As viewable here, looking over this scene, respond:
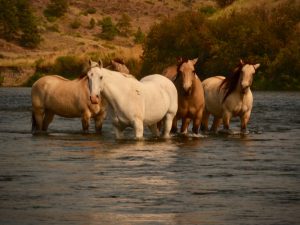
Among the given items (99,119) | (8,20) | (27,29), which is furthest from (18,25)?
(99,119)

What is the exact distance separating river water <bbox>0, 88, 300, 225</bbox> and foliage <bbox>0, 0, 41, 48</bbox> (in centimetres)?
7178

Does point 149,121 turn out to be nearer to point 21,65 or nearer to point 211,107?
point 211,107

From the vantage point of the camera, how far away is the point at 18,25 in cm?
9700

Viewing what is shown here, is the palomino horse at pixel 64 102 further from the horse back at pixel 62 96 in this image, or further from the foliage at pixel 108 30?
the foliage at pixel 108 30

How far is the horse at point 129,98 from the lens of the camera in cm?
2000

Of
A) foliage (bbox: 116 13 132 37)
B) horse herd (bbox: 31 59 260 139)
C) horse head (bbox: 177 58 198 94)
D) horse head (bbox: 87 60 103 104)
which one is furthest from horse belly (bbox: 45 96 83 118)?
foliage (bbox: 116 13 132 37)

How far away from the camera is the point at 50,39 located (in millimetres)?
101812

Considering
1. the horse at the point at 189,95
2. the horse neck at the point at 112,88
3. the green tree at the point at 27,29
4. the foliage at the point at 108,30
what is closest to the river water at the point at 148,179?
the horse at the point at 189,95

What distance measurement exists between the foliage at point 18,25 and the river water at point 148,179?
71781 millimetres

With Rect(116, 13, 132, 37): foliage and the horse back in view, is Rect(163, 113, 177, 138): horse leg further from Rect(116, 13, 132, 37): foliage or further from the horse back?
Rect(116, 13, 132, 37): foliage

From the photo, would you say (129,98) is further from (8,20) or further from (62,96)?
(8,20)

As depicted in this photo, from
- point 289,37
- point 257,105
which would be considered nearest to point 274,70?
point 289,37

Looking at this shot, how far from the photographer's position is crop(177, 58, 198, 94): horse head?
22.3 meters

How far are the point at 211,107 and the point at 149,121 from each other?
3.95m
